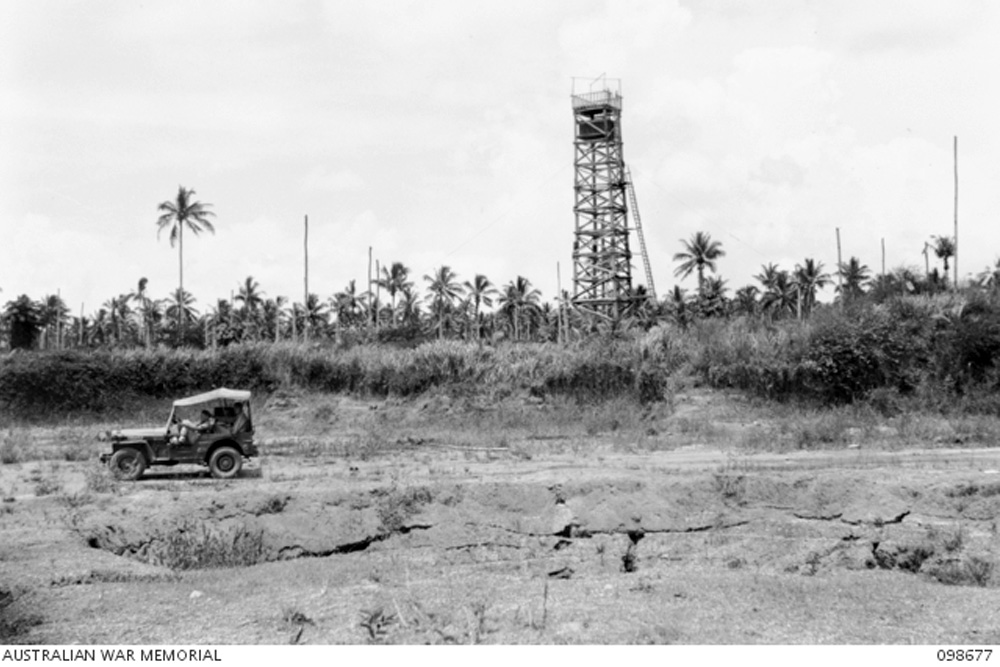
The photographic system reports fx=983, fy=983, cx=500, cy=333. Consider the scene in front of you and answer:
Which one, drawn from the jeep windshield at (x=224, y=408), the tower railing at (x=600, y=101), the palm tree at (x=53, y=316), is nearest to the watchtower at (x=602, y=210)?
the tower railing at (x=600, y=101)

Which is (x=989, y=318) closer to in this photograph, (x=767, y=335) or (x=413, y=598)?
(x=767, y=335)

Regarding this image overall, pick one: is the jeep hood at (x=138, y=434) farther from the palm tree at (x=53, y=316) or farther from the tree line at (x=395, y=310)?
the palm tree at (x=53, y=316)

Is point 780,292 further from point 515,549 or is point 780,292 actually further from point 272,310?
point 515,549

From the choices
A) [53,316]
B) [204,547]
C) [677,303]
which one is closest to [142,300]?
[53,316]

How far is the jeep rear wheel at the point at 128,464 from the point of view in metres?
19.8

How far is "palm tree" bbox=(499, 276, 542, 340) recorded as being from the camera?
326 feet

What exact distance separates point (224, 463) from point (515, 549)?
7.72 metres

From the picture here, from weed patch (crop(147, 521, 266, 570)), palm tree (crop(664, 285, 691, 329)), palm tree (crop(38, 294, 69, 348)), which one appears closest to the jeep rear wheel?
weed patch (crop(147, 521, 266, 570))

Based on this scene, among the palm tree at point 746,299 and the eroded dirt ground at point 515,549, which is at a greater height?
the palm tree at point 746,299

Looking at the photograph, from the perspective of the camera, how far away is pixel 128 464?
65.8 feet

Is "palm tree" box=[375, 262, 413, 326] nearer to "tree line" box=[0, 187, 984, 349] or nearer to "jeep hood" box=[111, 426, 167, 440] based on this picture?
"tree line" box=[0, 187, 984, 349]

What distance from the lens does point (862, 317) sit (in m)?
33.8
